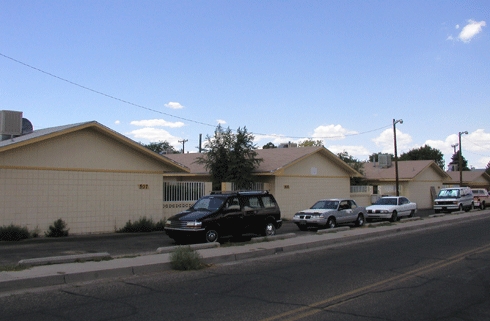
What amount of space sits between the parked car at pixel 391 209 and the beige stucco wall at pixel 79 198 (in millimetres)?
12469

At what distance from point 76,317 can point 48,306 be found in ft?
3.17

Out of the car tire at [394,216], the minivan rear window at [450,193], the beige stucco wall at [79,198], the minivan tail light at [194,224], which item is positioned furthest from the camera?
the minivan rear window at [450,193]

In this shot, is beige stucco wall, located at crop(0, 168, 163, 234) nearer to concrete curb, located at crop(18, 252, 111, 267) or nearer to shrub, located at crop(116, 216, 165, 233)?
shrub, located at crop(116, 216, 165, 233)

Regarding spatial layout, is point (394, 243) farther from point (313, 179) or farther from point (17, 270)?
point (313, 179)

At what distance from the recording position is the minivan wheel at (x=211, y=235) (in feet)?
49.1

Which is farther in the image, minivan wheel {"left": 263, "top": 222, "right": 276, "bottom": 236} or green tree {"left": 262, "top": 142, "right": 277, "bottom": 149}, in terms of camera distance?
green tree {"left": 262, "top": 142, "right": 277, "bottom": 149}

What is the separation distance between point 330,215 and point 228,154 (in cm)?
855

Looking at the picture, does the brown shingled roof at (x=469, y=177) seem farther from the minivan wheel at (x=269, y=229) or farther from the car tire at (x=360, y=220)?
the minivan wheel at (x=269, y=229)

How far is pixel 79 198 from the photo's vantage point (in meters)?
19.0

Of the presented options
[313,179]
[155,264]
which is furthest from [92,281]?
[313,179]

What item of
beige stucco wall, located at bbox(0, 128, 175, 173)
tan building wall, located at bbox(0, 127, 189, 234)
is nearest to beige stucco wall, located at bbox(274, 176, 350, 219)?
tan building wall, located at bbox(0, 127, 189, 234)

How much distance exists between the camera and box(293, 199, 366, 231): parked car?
2105 centimetres

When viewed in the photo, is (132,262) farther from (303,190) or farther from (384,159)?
(384,159)

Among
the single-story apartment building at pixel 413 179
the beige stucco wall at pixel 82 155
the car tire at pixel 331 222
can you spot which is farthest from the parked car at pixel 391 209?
the single-story apartment building at pixel 413 179
